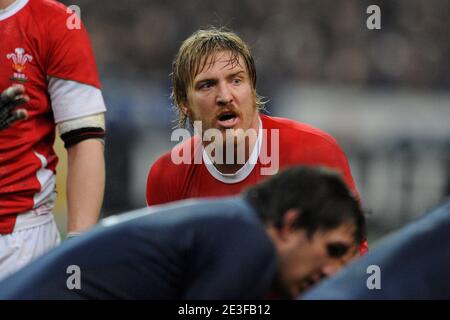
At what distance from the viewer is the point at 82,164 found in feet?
13.2

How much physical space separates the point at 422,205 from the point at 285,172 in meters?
6.74

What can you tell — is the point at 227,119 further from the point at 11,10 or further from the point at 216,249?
the point at 216,249

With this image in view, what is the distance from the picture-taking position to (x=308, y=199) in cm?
288

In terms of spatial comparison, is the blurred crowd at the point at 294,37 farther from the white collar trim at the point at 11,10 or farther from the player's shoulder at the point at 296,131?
the white collar trim at the point at 11,10

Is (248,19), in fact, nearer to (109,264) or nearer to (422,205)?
(422,205)

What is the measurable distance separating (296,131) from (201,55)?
1.86ft

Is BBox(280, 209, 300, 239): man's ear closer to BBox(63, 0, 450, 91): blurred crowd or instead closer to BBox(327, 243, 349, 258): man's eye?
BBox(327, 243, 349, 258): man's eye

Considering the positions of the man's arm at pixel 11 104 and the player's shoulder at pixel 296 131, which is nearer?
the man's arm at pixel 11 104

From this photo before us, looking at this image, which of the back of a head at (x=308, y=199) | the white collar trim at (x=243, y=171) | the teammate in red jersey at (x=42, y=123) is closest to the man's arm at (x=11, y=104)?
Result: the teammate in red jersey at (x=42, y=123)

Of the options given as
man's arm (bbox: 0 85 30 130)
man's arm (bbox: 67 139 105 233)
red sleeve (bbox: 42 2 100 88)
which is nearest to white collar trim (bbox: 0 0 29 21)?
red sleeve (bbox: 42 2 100 88)

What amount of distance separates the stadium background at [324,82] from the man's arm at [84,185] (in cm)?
451

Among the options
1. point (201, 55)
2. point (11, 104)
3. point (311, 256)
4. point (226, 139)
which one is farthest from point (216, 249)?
point (201, 55)

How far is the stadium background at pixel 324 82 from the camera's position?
30.4ft
